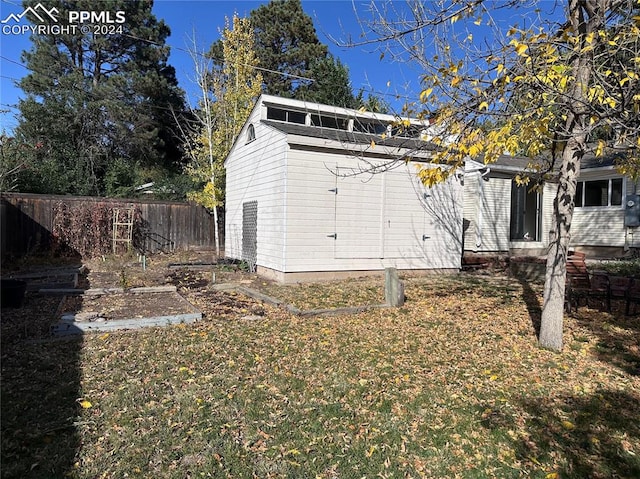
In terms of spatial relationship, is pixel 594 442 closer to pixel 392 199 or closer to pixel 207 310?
pixel 207 310

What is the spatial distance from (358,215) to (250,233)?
358 cm

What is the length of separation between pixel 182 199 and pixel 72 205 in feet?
22.8

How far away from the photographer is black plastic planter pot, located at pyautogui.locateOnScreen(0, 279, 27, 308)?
21.6 feet

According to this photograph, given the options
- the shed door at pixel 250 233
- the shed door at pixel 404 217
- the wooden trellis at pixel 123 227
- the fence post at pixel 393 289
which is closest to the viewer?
the fence post at pixel 393 289

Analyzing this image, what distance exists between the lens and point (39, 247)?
43.9 ft

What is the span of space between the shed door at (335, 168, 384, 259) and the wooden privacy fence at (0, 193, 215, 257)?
29.4ft

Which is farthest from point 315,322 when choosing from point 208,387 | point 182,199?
point 182,199

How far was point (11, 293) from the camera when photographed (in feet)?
21.8

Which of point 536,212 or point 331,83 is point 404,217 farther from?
point 331,83

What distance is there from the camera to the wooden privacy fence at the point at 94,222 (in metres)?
13.1

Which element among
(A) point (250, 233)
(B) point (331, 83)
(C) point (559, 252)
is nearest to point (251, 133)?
(A) point (250, 233)

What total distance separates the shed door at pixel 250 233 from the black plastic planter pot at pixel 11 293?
5.59 meters

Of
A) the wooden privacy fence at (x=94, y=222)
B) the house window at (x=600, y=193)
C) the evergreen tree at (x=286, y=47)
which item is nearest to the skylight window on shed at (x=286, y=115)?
the wooden privacy fence at (x=94, y=222)

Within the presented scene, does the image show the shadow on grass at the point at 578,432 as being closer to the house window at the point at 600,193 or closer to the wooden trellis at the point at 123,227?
the house window at the point at 600,193
